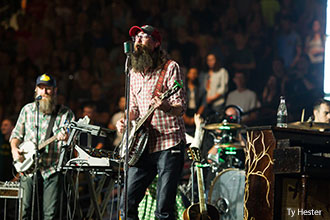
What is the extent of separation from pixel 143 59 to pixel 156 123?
1.89 ft

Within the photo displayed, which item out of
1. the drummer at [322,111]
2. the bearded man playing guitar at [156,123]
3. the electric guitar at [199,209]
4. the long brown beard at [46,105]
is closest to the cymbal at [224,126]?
the drummer at [322,111]

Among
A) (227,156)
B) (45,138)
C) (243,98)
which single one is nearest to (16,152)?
(45,138)

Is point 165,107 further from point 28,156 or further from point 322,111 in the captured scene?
point 322,111

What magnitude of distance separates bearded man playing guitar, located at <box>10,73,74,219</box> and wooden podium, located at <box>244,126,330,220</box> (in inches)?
85.8

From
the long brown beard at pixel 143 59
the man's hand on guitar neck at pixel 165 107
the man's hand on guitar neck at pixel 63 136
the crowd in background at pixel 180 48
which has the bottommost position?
the man's hand on guitar neck at pixel 63 136

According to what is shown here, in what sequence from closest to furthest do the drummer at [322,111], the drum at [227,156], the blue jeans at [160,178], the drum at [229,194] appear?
1. the blue jeans at [160,178]
2. the drum at [229,194]
3. the drummer at [322,111]
4. the drum at [227,156]

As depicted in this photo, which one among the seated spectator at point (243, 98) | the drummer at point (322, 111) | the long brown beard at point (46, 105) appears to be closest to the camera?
the long brown beard at point (46, 105)

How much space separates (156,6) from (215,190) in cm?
585

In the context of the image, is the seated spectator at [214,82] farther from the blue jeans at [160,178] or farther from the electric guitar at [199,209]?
the blue jeans at [160,178]

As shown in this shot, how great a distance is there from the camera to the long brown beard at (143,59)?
4594 mm

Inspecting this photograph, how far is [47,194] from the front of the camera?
5.52 meters

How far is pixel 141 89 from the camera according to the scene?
4676mm

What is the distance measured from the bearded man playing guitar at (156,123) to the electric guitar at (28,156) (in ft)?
4.64

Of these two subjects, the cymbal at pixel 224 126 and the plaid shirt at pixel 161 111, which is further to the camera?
the cymbal at pixel 224 126
